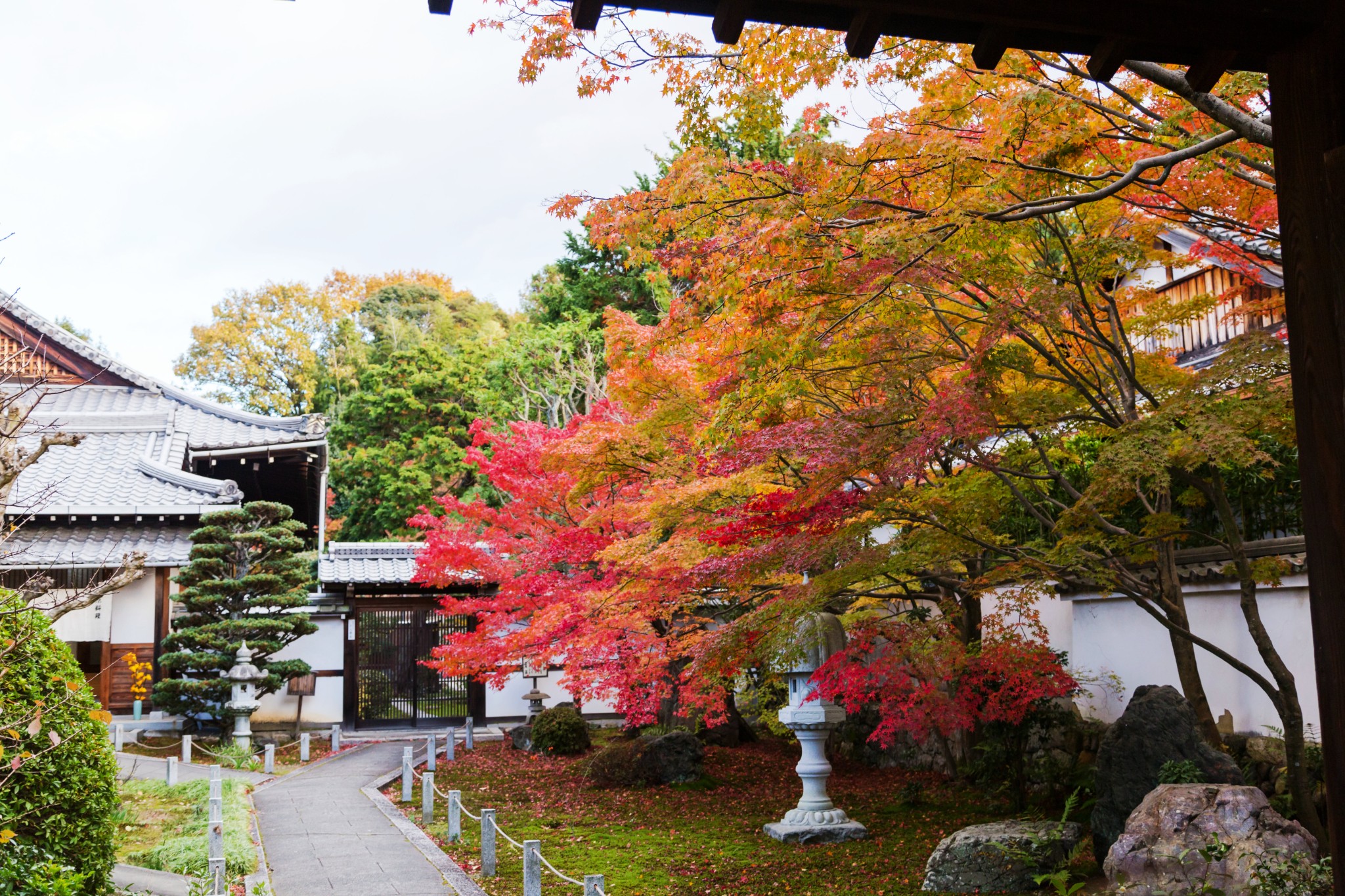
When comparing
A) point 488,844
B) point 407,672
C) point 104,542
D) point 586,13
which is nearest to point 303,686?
point 407,672

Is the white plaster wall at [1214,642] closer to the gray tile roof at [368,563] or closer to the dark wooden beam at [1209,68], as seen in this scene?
the dark wooden beam at [1209,68]

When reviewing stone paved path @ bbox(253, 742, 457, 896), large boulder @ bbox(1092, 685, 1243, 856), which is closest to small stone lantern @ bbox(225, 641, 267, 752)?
stone paved path @ bbox(253, 742, 457, 896)

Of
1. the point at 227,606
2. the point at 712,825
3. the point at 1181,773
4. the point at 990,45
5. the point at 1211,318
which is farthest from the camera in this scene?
the point at 227,606

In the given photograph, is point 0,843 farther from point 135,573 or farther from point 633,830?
point 633,830

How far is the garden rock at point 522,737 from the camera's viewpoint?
17839 millimetres

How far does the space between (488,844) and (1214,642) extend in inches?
272

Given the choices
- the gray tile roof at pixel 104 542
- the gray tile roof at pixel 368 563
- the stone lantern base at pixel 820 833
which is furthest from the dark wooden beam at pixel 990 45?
the gray tile roof at pixel 368 563

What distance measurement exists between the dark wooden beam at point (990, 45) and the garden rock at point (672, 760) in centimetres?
1201

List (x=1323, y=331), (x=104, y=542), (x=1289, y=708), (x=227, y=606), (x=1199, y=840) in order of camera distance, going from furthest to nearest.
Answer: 1. (x=104, y=542)
2. (x=227, y=606)
3. (x=1289, y=708)
4. (x=1199, y=840)
5. (x=1323, y=331)

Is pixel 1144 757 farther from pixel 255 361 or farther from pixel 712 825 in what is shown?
pixel 255 361

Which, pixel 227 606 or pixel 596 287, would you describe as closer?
pixel 227 606

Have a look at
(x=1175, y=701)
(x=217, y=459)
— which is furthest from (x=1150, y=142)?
(x=217, y=459)

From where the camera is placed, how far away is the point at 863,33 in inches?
111

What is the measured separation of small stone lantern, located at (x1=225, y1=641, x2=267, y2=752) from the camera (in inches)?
661
